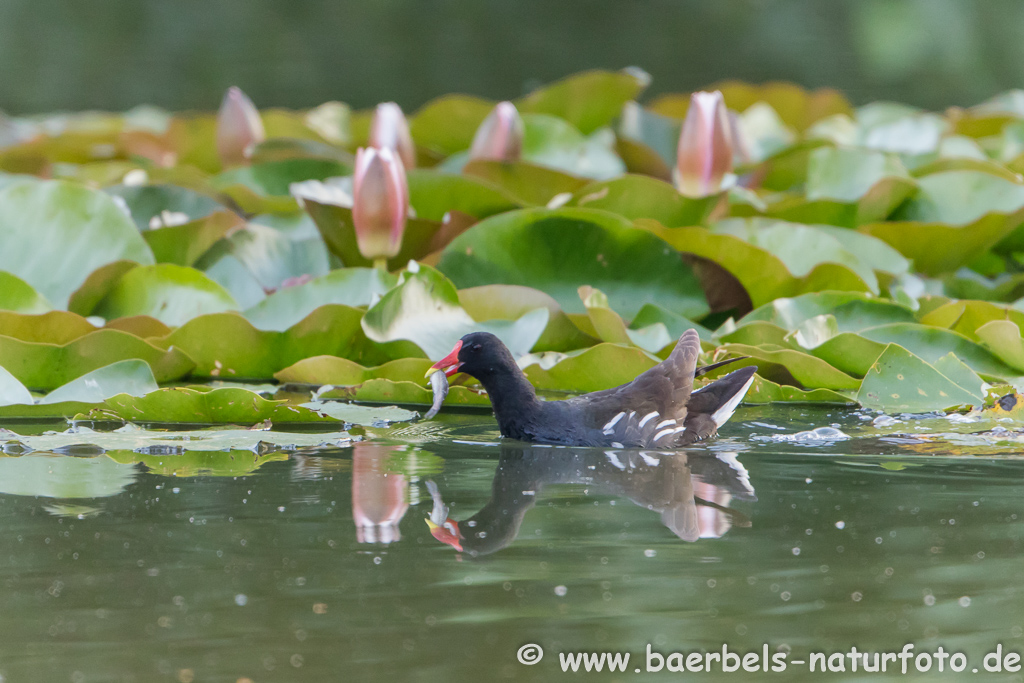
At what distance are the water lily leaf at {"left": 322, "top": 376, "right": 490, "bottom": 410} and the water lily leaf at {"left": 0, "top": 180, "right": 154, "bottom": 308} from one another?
84 centimetres

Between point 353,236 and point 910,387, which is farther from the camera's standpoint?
point 353,236

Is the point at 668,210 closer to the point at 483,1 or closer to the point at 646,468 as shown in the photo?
the point at 646,468

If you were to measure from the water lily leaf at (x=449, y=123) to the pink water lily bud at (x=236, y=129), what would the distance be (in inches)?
32.0

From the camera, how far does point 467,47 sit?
1039cm

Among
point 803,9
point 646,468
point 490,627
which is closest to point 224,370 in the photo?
point 646,468

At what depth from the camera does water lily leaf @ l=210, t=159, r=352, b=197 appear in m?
4.34

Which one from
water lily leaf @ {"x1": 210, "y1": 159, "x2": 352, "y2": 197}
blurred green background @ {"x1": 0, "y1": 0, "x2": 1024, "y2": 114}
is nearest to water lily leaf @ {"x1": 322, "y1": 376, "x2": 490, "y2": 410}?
water lily leaf @ {"x1": 210, "y1": 159, "x2": 352, "y2": 197}

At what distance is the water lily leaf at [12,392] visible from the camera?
8.98 feet

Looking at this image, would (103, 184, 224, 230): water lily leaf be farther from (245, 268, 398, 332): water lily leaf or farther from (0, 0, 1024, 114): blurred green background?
(0, 0, 1024, 114): blurred green background

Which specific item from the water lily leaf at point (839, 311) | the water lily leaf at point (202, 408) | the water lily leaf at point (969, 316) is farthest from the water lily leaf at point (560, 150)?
the water lily leaf at point (202, 408)

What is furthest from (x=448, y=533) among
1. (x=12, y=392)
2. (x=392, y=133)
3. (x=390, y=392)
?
(x=392, y=133)

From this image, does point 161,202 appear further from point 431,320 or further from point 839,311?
point 839,311

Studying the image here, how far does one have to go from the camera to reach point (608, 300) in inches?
135

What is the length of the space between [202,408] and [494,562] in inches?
45.0
